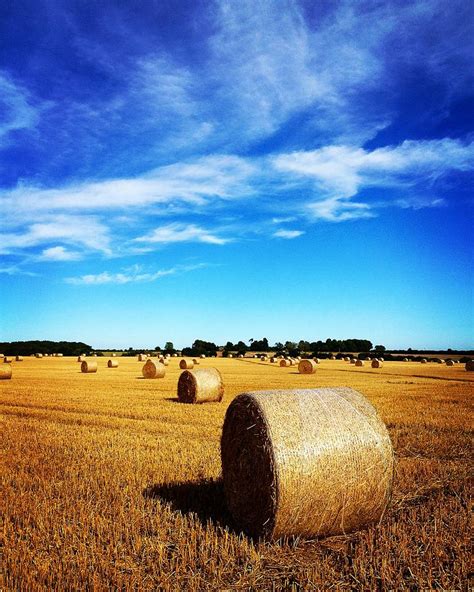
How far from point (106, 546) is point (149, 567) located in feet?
1.99

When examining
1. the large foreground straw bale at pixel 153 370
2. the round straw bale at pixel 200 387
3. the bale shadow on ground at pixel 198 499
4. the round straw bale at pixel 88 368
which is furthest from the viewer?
the round straw bale at pixel 88 368

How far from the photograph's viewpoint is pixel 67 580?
13.6ft

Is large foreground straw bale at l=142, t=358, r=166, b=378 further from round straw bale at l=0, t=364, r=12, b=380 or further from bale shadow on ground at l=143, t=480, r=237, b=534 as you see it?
bale shadow on ground at l=143, t=480, r=237, b=534

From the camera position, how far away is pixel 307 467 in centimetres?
513

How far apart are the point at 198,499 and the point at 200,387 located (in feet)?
33.7

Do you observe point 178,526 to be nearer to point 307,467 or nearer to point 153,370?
point 307,467

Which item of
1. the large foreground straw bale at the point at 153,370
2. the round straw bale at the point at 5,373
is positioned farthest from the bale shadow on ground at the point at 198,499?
the round straw bale at the point at 5,373

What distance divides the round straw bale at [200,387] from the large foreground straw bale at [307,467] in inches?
420

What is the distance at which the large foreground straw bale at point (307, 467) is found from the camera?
5.07 metres

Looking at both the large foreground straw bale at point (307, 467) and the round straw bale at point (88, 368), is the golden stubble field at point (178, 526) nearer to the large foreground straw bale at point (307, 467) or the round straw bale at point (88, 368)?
the large foreground straw bale at point (307, 467)

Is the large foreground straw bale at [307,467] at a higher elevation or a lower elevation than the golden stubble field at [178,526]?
higher

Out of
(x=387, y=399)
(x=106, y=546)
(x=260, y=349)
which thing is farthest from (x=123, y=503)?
(x=260, y=349)

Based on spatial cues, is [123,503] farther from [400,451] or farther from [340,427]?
[400,451]

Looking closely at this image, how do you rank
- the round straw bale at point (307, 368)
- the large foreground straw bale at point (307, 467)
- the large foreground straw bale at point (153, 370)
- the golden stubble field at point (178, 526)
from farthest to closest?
the round straw bale at point (307, 368) < the large foreground straw bale at point (153, 370) < the large foreground straw bale at point (307, 467) < the golden stubble field at point (178, 526)
